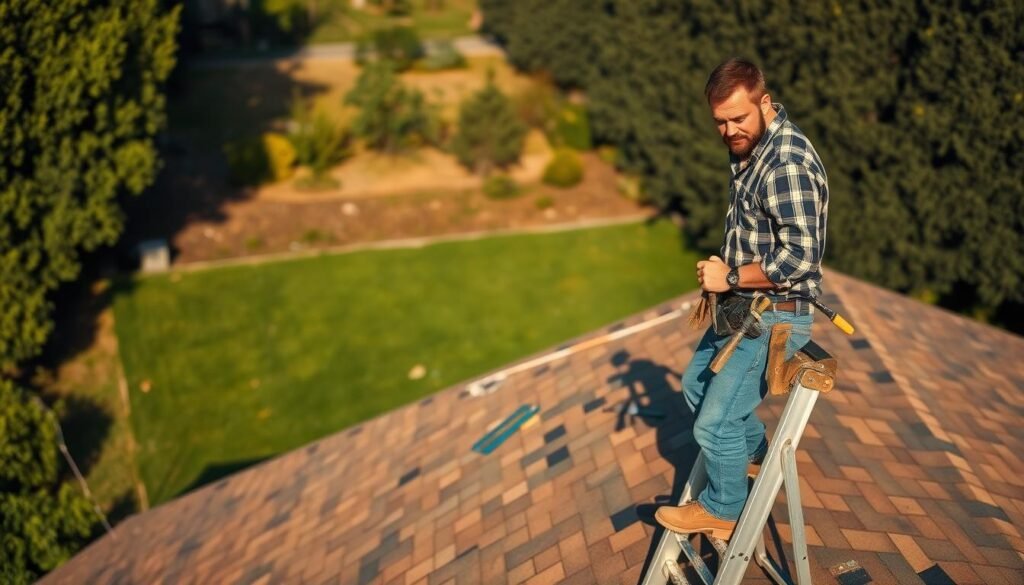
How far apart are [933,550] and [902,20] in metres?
9.99

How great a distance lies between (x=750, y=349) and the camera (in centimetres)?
401

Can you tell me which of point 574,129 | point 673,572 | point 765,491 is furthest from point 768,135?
point 574,129

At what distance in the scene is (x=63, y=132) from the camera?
13609 mm

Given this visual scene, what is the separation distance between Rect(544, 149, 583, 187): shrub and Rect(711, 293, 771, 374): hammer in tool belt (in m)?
18.0

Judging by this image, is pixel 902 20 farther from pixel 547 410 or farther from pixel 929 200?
pixel 547 410

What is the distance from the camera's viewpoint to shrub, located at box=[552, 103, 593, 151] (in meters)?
23.6

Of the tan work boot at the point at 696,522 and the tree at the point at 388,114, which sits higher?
the tan work boot at the point at 696,522

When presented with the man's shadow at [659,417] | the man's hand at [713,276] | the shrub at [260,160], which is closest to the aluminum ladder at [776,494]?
the man's hand at [713,276]

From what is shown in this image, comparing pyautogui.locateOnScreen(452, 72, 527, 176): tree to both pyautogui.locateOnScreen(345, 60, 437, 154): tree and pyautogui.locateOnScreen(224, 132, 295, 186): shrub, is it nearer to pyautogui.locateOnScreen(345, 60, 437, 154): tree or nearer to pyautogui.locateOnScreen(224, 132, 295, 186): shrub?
pyautogui.locateOnScreen(345, 60, 437, 154): tree

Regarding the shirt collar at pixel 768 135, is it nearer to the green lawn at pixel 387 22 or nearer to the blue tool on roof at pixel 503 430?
the blue tool on roof at pixel 503 430

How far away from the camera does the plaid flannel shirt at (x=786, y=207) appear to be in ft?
12.1

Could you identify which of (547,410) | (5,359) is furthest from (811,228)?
(5,359)

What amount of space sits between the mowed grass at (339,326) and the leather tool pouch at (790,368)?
1020 centimetres

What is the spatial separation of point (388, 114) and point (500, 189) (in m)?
4.71
